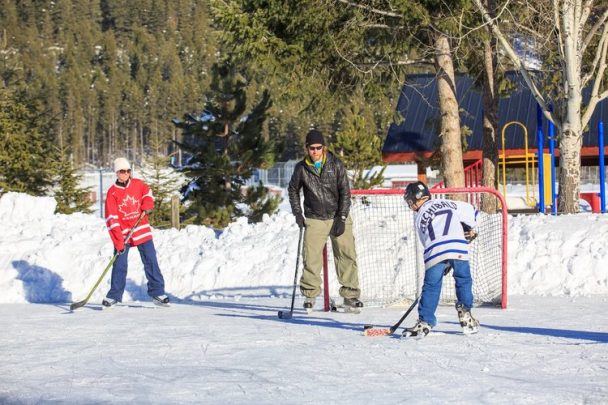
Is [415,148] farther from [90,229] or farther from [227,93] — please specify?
[90,229]

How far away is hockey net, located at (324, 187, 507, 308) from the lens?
10141 millimetres

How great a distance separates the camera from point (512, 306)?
9805mm

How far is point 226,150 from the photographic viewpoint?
2811 cm

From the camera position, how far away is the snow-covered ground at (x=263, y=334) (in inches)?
213

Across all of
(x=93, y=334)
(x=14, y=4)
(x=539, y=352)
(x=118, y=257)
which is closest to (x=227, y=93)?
(x=118, y=257)

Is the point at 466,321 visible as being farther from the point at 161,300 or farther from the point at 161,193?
the point at 161,193

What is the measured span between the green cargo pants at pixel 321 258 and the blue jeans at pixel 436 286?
6.87 ft

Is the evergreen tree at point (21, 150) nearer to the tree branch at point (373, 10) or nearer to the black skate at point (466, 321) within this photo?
the tree branch at point (373, 10)

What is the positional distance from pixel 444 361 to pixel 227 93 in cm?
2276

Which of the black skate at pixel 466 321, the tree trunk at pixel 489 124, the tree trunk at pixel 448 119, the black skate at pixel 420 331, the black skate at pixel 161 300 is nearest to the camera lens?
the black skate at pixel 420 331

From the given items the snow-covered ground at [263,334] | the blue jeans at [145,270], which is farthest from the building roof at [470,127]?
the blue jeans at [145,270]

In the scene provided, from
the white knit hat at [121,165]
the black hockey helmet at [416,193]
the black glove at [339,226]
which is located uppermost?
the white knit hat at [121,165]

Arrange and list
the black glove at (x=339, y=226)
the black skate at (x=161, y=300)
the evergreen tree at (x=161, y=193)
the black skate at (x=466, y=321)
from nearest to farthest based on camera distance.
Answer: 1. the black skate at (x=466, y=321)
2. the black glove at (x=339, y=226)
3. the black skate at (x=161, y=300)
4. the evergreen tree at (x=161, y=193)

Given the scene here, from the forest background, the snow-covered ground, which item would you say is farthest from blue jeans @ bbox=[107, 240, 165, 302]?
the forest background
